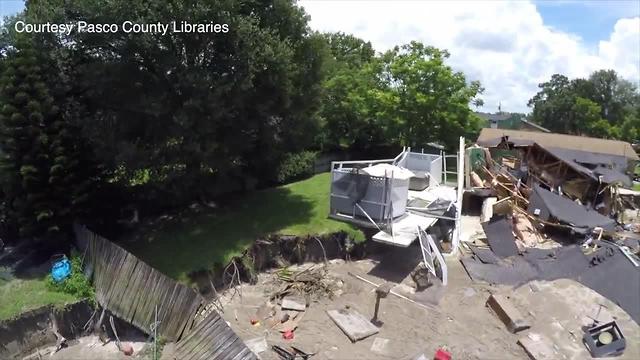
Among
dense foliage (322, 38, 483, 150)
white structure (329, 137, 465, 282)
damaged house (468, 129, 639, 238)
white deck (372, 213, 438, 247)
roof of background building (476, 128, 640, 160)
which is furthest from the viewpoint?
roof of background building (476, 128, 640, 160)

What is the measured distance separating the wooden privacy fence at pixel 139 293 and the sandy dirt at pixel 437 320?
1.60 metres

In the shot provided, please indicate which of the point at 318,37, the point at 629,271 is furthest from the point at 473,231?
the point at 318,37

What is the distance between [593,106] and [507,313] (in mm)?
43287

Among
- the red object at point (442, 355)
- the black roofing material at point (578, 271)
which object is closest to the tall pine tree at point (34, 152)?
the red object at point (442, 355)

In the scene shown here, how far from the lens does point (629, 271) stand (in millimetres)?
12922

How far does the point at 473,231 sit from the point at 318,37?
959 cm

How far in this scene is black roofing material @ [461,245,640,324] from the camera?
12508 millimetres

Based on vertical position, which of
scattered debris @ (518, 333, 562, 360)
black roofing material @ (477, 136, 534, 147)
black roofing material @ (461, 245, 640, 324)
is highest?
black roofing material @ (477, 136, 534, 147)

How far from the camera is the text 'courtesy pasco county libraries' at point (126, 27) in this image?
11.7m

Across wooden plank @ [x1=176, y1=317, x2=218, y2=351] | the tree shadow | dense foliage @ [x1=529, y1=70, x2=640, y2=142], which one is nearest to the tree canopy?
the tree shadow

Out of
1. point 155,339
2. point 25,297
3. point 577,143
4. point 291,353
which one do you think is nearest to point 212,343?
point 155,339

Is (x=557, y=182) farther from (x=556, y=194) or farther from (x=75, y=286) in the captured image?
(x=75, y=286)

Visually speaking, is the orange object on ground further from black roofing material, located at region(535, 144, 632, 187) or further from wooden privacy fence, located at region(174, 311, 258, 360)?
black roofing material, located at region(535, 144, 632, 187)

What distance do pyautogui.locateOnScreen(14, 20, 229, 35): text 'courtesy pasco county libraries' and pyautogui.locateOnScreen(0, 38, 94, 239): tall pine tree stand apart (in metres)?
0.56
